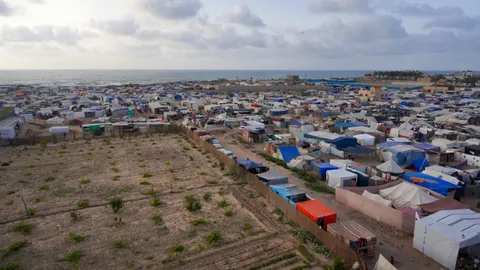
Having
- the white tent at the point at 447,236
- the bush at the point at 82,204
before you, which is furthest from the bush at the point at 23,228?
the white tent at the point at 447,236

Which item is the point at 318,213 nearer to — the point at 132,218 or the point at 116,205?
the point at 132,218

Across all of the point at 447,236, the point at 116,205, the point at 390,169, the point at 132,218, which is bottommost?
the point at 132,218

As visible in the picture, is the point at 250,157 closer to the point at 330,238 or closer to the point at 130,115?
the point at 330,238

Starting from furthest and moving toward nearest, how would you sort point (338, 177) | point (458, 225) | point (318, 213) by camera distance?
point (338, 177) → point (318, 213) → point (458, 225)

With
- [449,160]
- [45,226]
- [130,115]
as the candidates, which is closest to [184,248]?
[45,226]

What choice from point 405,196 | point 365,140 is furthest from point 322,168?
point 365,140
